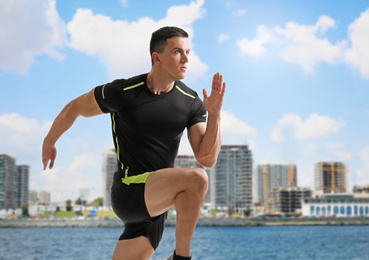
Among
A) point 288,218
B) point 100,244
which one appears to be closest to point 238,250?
point 100,244

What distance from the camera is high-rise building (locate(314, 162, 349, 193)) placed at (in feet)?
445

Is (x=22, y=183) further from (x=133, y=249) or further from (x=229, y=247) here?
(x=133, y=249)

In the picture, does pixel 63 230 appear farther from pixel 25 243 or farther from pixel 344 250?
pixel 344 250

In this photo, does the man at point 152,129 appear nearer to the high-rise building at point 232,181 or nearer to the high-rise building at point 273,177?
the high-rise building at point 232,181

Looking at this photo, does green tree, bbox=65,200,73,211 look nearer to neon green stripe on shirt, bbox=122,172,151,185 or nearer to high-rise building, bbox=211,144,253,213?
high-rise building, bbox=211,144,253,213

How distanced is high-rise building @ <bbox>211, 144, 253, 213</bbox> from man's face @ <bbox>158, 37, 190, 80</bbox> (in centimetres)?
10191

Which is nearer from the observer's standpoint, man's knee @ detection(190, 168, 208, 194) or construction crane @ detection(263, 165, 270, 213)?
man's knee @ detection(190, 168, 208, 194)

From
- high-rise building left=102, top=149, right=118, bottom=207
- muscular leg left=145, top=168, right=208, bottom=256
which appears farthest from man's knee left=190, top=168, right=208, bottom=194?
high-rise building left=102, top=149, right=118, bottom=207

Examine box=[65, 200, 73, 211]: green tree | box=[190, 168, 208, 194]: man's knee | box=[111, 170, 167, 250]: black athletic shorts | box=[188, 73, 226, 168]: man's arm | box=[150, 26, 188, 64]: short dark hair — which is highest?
box=[150, 26, 188, 64]: short dark hair

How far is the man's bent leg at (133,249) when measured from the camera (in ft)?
12.1

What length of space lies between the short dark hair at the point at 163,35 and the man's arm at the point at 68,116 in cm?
60

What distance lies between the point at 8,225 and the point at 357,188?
77962 millimetres

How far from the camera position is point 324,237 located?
8456 cm

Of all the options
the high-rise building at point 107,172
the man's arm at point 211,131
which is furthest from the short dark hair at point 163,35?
the high-rise building at point 107,172
